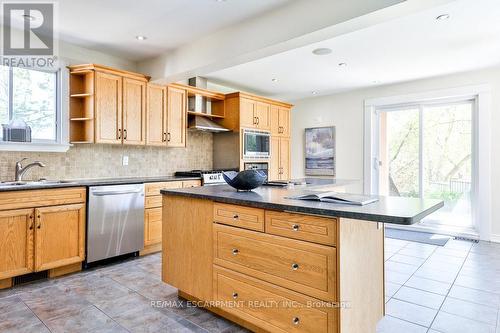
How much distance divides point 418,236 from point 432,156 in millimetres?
1354

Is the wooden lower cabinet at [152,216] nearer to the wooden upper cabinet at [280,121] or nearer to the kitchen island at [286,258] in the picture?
the kitchen island at [286,258]

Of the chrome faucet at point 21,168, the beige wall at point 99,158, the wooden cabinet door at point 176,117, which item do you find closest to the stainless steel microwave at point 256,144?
the beige wall at point 99,158

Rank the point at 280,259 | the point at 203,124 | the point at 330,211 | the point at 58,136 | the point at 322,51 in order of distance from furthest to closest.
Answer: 1. the point at 203,124
2. the point at 322,51
3. the point at 58,136
4. the point at 280,259
5. the point at 330,211

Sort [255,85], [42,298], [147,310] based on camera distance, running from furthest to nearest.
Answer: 1. [255,85]
2. [42,298]
3. [147,310]

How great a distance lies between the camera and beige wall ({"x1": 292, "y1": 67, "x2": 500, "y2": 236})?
4.36m

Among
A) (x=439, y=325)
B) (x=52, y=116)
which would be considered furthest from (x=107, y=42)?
(x=439, y=325)

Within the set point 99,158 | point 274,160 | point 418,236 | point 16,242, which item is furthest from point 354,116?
point 16,242

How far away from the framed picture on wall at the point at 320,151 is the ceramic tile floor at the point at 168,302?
2.80m

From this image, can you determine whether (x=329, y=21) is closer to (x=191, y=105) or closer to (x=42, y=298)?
(x=191, y=105)

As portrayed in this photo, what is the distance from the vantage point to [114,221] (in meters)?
3.38

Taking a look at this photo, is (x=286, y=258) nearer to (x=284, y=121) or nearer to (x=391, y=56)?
(x=391, y=56)

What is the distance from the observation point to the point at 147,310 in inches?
91.7

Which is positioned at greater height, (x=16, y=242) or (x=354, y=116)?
(x=354, y=116)

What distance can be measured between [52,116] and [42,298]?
2.02m
